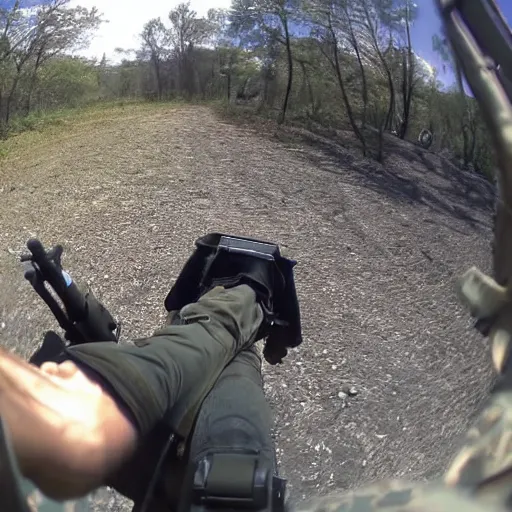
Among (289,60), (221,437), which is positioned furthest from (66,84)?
(221,437)

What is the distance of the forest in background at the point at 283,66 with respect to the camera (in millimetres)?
662

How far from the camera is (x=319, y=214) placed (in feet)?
3.67

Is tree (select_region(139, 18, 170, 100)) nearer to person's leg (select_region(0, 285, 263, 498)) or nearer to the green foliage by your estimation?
the green foliage

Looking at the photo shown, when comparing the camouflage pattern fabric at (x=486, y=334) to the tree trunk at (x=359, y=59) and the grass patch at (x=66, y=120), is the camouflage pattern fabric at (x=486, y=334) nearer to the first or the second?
the tree trunk at (x=359, y=59)

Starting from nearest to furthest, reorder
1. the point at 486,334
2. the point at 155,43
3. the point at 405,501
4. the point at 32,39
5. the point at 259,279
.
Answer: the point at 405,501 < the point at 486,334 < the point at 155,43 < the point at 32,39 < the point at 259,279

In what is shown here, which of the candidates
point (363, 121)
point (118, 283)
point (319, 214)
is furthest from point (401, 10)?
point (118, 283)

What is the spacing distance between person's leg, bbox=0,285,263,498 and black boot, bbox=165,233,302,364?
→ 15.2 inches

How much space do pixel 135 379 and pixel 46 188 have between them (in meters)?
0.92

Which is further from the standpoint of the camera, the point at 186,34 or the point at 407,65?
the point at 186,34

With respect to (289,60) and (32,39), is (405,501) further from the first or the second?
(32,39)

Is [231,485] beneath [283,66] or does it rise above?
beneath

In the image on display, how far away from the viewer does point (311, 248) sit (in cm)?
121

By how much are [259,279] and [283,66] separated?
0.43 m

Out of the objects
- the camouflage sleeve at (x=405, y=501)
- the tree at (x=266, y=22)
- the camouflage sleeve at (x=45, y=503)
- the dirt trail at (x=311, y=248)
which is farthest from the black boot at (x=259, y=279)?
the camouflage sleeve at (x=405, y=501)
